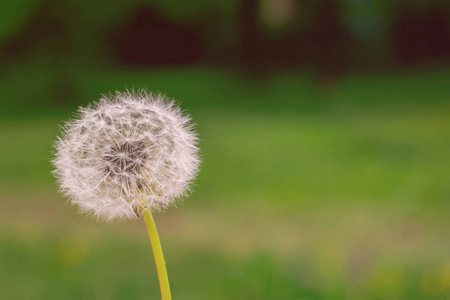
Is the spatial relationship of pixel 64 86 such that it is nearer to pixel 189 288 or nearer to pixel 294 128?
pixel 294 128

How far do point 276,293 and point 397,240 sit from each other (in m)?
2.17

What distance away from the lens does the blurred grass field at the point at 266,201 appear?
4102 mm

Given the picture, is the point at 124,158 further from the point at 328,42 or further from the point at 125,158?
the point at 328,42

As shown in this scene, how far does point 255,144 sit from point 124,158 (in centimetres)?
759

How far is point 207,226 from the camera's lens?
5922 mm

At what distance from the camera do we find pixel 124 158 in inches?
61.3

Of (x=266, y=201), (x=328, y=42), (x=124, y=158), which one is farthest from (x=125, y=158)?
(x=328, y=42)

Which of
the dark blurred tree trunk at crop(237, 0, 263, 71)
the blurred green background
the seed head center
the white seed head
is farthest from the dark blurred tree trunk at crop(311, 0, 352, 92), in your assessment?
the seed head center

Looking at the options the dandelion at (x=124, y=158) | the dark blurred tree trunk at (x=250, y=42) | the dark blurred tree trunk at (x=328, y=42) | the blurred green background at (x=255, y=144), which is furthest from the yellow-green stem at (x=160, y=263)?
the dark blurred tree trunk at (x=328, y=42)

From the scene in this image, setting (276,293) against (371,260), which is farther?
(371,260)

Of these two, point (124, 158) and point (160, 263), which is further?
point (124, 158)

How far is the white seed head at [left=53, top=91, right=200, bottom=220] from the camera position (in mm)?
1529

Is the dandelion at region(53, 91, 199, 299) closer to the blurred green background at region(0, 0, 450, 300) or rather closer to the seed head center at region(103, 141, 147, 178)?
the seed head center at region(103, 141, 147, 178)

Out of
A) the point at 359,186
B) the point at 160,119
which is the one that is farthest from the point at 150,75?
the point at 160,119
